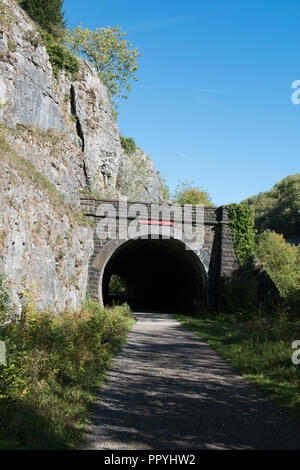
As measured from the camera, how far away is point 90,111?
24.8 meters

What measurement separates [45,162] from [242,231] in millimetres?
11771

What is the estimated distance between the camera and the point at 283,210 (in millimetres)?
66000

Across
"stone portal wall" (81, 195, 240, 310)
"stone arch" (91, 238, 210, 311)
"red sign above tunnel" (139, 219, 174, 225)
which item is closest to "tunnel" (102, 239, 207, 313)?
"stone arch" (91, 238, 210, 311)

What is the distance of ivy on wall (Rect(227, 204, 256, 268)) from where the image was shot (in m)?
21.3

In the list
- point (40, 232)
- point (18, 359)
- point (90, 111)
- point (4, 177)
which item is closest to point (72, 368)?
point (18, 359)

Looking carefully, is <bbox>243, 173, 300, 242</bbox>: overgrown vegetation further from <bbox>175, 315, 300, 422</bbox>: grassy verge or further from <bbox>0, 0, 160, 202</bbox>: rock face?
<bbox>175, 315, 300, 422</bbox>: grassy verge

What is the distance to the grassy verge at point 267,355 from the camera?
6.33m

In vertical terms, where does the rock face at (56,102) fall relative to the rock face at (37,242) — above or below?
above

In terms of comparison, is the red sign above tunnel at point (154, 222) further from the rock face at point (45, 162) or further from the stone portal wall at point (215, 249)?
the rock face at point (45, 162)

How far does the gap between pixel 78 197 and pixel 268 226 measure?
2152 inches

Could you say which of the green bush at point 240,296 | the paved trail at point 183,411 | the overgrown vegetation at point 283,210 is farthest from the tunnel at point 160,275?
the overgrown vegetation at point 283,210

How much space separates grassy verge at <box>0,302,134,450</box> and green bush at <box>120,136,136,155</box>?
25.8 metres

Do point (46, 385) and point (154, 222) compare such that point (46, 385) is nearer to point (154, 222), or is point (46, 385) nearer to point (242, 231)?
point (154, 222)

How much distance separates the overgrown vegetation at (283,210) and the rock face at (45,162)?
40.9 meters
